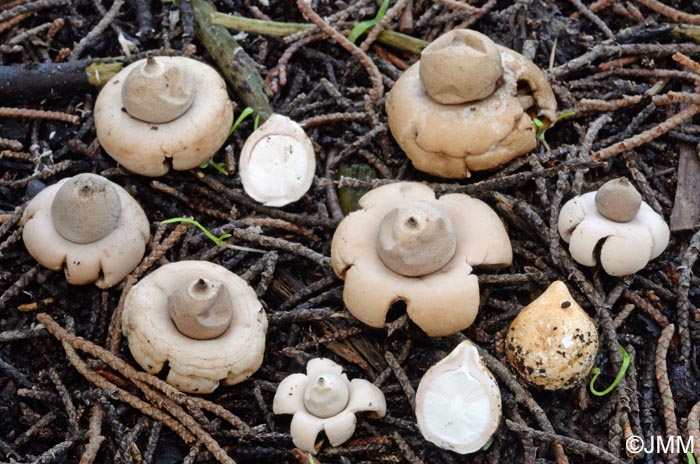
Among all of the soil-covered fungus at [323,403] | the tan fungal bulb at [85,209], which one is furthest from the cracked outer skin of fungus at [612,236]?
the tan fungal bulb at [85,209]

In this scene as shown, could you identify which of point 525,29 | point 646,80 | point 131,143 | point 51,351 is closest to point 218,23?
point 131,143

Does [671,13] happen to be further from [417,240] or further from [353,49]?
[417,240]

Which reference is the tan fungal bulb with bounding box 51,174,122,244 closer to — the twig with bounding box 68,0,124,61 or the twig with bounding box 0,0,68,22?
the twig with bounding box 68,0,124,61

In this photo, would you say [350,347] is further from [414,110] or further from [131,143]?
[131,143]

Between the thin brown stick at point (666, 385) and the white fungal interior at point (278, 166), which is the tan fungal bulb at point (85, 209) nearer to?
the white fungal interior at point (278, 166)

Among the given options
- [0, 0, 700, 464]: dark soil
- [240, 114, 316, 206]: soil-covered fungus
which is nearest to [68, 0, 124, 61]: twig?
[0, 0, 700, 464]: dark soil
